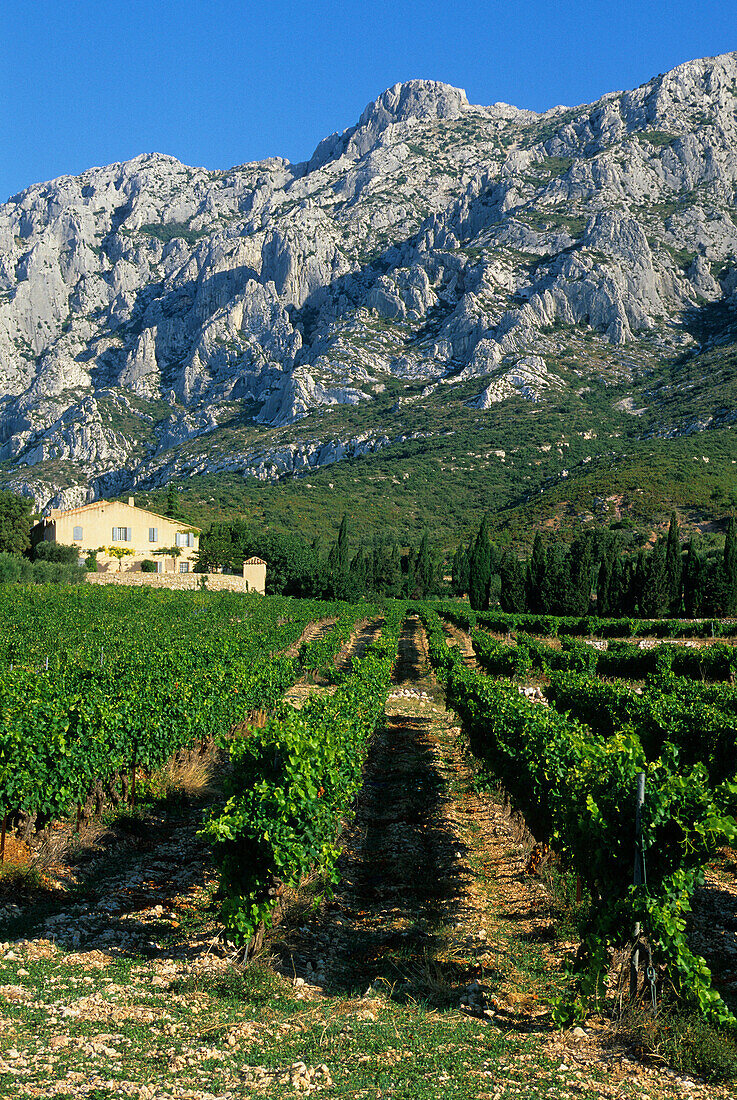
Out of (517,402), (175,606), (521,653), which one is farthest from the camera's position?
(517,402)

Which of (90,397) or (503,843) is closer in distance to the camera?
(503,843)

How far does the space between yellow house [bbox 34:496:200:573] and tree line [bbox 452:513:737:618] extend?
101ft

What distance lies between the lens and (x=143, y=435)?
505ft

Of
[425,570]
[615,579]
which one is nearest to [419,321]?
[425,570]

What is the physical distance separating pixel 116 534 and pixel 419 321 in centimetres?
10647

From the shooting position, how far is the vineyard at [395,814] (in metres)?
6.46

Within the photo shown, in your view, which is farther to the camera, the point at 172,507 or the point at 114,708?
the point at 172,507

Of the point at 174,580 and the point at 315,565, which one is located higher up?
the point at 315,565

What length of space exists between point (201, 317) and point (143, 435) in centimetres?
4265

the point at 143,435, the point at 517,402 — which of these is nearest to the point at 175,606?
the point at 517,402

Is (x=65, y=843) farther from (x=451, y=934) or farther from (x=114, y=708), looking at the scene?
(x=451, y=934)

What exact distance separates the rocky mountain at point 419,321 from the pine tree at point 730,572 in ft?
156

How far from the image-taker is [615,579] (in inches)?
2500

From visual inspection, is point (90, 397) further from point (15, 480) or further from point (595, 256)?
point (595, 256)
